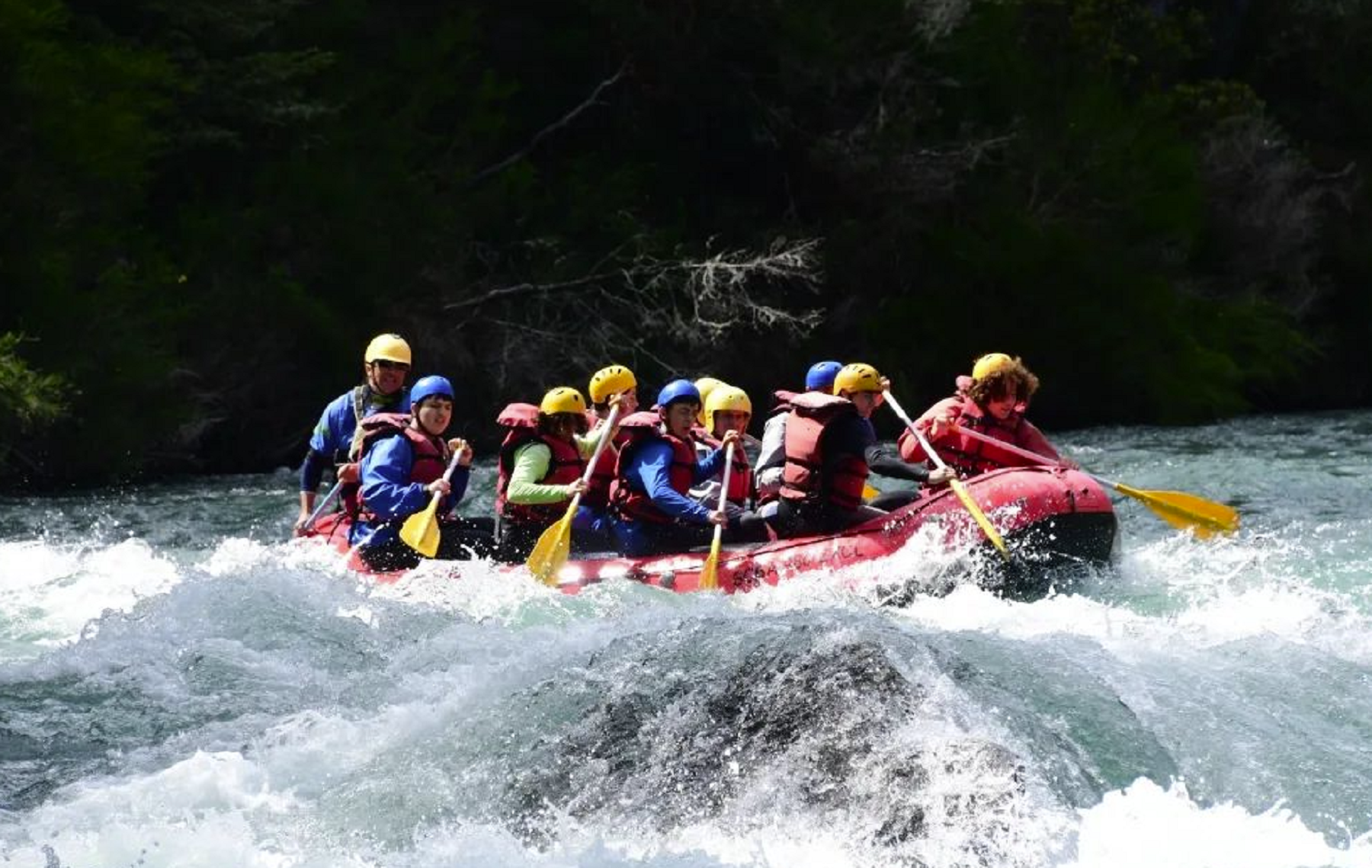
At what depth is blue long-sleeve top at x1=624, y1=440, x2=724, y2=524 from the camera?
10.3 metres

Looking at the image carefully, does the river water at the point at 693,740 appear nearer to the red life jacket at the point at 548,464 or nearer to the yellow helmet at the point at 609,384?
the red life jacket at the point at 548,464

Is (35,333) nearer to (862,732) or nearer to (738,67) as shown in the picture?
(738,67)

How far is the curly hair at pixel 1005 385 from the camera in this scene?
36.7 ft

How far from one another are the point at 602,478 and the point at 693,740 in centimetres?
457

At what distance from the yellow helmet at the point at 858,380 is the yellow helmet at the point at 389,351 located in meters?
2.45

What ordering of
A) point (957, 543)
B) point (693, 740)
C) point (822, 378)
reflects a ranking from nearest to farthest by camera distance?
point (693, 740) < point (957, 543) < point (822, 378)

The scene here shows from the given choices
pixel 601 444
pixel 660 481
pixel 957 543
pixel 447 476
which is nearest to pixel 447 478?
pixel 447 476

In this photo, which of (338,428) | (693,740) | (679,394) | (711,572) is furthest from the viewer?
(338,428)

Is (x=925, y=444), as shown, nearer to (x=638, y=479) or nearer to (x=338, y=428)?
(x=638, y=479)

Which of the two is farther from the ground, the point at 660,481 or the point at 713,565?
the point at 660,481

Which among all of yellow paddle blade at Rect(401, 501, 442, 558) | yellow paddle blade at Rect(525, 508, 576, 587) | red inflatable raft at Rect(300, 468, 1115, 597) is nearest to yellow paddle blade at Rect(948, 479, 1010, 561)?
red inflatable raft at Rect(300, 468, 1115, 597)

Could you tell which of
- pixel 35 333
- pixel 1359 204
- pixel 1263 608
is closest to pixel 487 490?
pixel 35 333

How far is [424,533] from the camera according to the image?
1027cm

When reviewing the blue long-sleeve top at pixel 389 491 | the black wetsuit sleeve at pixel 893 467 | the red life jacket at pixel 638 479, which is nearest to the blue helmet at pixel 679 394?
the red life jacket at pixel 638 479
